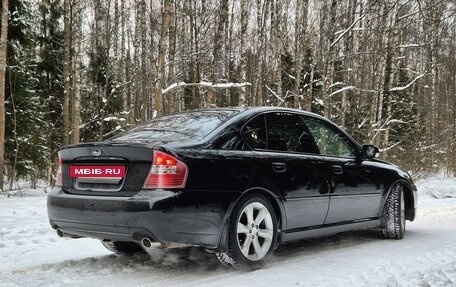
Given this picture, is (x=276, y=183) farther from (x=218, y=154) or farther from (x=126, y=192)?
(x=126, y=192)

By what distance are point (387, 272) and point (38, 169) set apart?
13538 millimetres

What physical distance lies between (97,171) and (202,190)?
3.08 feet

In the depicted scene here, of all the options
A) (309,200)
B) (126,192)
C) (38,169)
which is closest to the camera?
(126,192)

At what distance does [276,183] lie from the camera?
469cm

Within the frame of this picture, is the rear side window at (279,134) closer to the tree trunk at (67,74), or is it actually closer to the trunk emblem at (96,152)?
the trunk emblem at (96,152)

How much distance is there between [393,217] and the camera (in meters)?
6.32

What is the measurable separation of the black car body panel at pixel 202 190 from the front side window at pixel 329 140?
0.53ft

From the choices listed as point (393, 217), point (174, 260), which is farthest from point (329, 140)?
point (174, 260)

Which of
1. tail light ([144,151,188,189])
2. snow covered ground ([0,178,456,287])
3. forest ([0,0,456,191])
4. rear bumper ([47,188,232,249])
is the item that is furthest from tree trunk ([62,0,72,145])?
tail light ([144,151,188,189])

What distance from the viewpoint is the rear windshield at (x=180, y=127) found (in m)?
4.50

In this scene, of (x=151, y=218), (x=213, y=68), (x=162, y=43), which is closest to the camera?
(x=151, y=218)

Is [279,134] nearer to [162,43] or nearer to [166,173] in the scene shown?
[166,173]

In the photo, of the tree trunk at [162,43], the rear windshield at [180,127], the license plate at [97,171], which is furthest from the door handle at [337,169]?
the tree trunk at [162,43]

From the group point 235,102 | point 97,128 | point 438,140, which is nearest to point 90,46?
point 97,128
